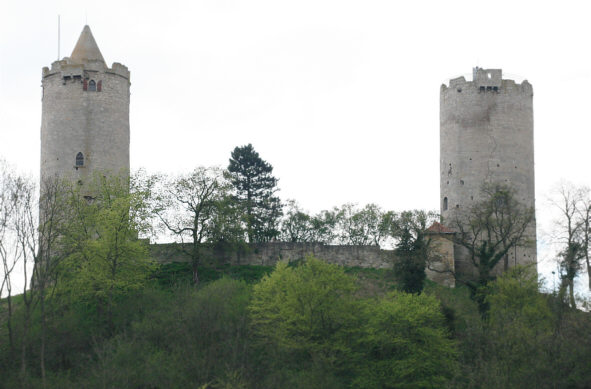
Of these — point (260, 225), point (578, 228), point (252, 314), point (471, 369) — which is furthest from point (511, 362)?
point (260, 225)

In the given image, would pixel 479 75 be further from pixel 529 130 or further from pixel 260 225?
pixel 260 225

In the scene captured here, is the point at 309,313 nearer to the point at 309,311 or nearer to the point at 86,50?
the point at 309,311

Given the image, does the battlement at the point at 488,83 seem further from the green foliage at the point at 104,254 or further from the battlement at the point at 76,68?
the green foliage at the point at 104,254

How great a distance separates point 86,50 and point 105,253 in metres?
15.9

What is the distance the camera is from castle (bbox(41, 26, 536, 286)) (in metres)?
48.5

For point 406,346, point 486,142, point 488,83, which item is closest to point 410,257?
point 406,346

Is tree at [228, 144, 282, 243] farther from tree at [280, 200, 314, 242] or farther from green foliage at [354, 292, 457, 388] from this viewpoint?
green foliage at [354, 292, 457, 388]

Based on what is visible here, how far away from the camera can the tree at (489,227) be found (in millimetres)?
43375

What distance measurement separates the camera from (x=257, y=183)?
193 ft

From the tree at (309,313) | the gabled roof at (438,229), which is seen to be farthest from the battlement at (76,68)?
the gabled roof at (438,229)

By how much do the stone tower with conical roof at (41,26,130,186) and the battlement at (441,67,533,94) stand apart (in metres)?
20.6

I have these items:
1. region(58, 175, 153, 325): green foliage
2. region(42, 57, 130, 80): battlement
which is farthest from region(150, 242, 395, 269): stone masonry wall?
region(42, 57, 130, 80): battlement

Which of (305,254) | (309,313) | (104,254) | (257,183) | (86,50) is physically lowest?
(309,313)

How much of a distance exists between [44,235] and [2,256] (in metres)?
2.34
